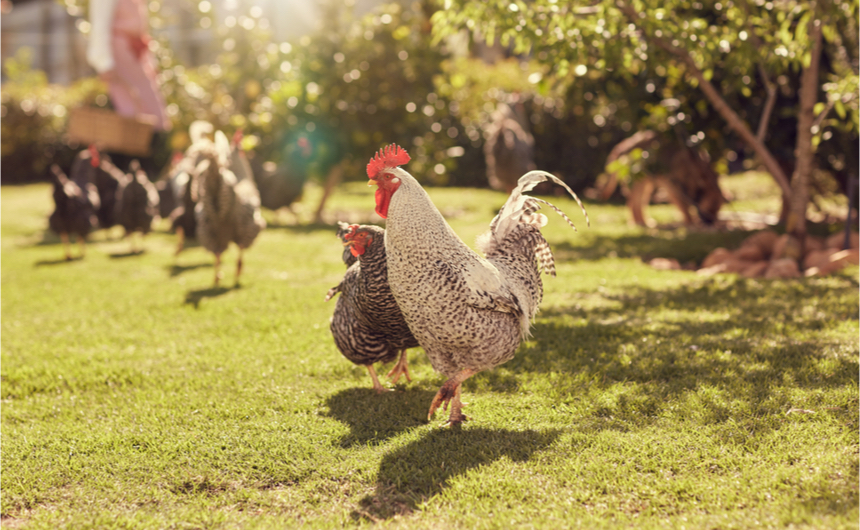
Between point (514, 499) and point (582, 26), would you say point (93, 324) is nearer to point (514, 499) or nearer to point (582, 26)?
point (514, 499)

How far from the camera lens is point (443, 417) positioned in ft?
13.9

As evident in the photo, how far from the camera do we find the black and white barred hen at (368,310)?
13.5 feet

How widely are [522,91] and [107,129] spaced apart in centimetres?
1201

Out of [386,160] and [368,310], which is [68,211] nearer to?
[368,310]

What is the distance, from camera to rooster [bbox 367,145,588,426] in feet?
12.2

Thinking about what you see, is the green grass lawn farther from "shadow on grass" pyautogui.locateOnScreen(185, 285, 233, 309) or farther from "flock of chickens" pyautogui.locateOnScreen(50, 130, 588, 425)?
"flock of chickens" pyautogui.locateOnScreen(50, 130, 588, 425)

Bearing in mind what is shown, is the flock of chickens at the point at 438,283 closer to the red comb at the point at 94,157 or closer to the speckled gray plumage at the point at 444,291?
the speckled gray plumage at the point at 444,291

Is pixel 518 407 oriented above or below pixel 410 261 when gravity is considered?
below

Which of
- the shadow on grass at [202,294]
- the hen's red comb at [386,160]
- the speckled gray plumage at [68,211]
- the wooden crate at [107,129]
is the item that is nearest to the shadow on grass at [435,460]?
the hen's red comb at [386,160]

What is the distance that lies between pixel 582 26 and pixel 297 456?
19.1 feet

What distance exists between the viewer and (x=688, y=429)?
12.4ft

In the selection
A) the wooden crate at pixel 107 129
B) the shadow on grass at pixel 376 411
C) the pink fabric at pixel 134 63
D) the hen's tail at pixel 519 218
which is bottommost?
the shadow on grass at pixel 376 411

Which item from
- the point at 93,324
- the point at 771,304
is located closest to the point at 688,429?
the point at 771,304

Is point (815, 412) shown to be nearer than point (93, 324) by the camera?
Yes
